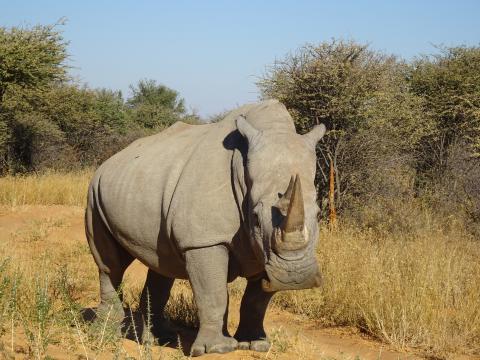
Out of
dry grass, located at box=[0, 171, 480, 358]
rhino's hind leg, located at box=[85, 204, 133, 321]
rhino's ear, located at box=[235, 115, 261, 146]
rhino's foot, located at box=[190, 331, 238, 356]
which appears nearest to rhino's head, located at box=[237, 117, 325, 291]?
rhino's ear, located at box=[235, 115, 261, 146]

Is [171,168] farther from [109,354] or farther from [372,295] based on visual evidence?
[372,295]

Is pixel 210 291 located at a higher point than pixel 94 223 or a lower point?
lower

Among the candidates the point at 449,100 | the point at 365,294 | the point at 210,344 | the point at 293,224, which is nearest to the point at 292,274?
the point at 293,224

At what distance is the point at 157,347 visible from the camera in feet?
19.0

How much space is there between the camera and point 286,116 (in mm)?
5035

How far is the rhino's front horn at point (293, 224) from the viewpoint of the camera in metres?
4.05

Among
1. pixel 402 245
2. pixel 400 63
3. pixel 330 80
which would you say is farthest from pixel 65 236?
pixel 400 63

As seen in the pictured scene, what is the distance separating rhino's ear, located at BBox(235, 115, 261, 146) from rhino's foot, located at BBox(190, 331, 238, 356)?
1.45 metres

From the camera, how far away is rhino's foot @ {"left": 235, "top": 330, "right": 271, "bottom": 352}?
5.23 meters

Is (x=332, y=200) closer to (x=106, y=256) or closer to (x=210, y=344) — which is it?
(x=106, y=256)

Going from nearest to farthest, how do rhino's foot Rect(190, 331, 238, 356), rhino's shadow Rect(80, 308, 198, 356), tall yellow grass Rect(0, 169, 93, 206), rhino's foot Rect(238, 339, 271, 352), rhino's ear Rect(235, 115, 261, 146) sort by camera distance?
rhino's ear Rect(235, 115, 261, 146), rhino's foot Rect(190, 331, 238, 356), rhino's foot Rect(238, 339, 271, 352), rhino's shadow Rect(80, 308, 198, 356), tall yellow grass Rect(0, 169, 93, 206)

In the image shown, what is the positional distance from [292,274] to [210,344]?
3.55ft

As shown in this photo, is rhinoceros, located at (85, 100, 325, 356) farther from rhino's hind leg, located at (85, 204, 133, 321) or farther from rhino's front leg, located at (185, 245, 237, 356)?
rhino's hind leg, located at (85, 204, 133, 321)

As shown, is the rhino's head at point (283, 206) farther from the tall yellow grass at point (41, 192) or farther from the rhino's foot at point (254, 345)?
the tall yellow grass at point (41, 192)
